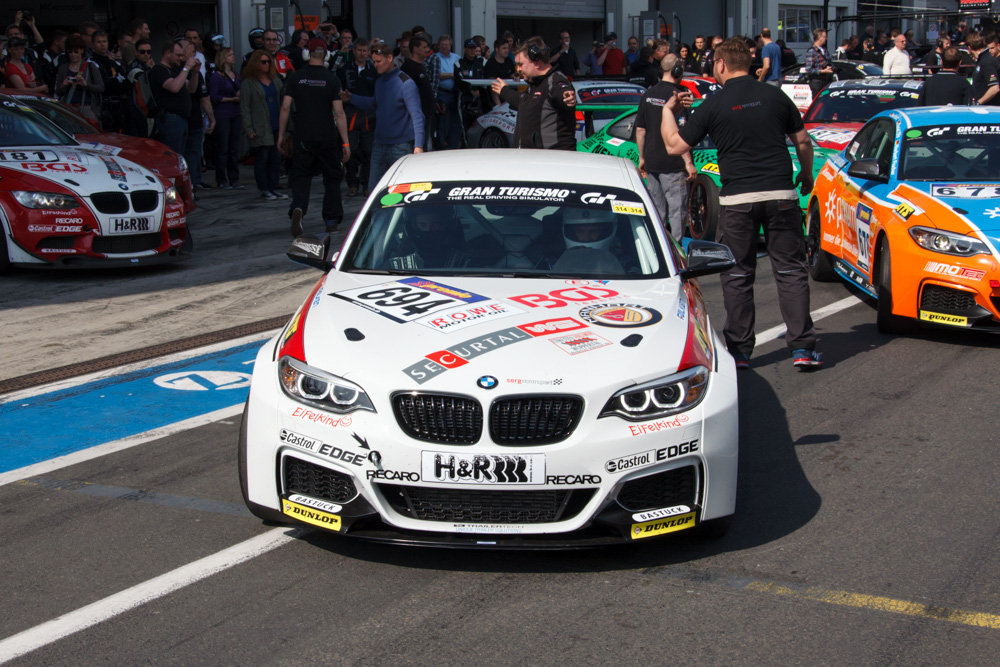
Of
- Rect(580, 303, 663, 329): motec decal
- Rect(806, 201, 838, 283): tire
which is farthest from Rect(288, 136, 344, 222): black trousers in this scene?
Rect(580, 303, 663, 329): motec decal

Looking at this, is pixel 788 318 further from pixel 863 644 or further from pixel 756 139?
pixel 863 644

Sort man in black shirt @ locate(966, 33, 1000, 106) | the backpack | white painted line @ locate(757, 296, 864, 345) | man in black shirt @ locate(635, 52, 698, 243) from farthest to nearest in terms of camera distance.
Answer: man in black shirt @ locate(966, 33, 1000, 106), the backpack, man in black shirt @ locate(635, 52, 698, 243), white painted line @ locate(757, 296, 864, 345)

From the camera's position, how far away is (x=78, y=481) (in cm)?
528

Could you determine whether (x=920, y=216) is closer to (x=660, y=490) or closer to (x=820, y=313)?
(x=820, y=313)

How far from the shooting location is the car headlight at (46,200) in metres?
9.89

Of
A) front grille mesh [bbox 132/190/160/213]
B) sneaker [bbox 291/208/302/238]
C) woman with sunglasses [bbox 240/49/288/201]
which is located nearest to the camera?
sneaker [bbox 291/208/302/238]

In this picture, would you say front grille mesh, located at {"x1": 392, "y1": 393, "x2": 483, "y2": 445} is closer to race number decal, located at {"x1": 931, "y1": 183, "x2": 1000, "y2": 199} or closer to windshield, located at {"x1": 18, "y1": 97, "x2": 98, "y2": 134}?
race number decal, located at {"x1": 931, "y1": 183, "x2": 1000, "y2": 199}

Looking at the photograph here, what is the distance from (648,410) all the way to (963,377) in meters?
3.74

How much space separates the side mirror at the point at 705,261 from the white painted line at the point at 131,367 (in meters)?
3.79

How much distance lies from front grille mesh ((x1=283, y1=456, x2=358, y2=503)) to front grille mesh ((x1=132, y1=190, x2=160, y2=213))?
682 centimetres

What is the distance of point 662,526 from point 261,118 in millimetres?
12051

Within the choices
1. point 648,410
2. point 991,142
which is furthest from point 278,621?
point 991,142

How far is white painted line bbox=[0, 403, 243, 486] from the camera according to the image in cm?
540

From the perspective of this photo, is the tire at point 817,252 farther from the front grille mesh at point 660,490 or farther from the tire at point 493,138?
the tire at point 493,138
